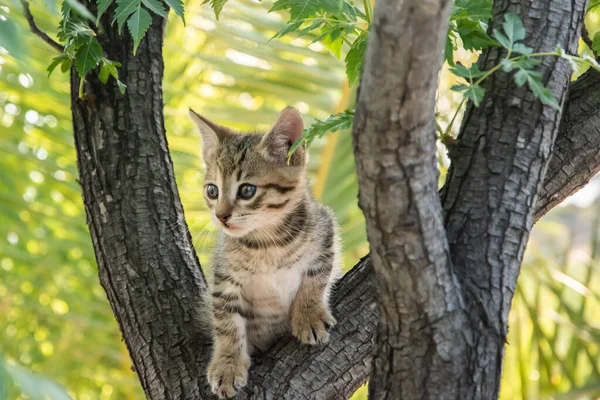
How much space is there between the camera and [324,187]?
3.49 m

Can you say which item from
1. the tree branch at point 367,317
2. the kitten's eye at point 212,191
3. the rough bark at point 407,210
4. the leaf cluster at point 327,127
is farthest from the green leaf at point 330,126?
the kitten's eye at point 212,191

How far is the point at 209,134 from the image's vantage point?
2.52 meters

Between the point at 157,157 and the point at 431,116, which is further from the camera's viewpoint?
the point at 157,157

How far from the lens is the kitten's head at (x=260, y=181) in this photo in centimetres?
224

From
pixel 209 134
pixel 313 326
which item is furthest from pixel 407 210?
pixel 209 134

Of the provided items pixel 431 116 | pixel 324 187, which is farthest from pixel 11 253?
pixel 431 116

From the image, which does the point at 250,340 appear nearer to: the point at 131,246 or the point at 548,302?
the point at 131,246

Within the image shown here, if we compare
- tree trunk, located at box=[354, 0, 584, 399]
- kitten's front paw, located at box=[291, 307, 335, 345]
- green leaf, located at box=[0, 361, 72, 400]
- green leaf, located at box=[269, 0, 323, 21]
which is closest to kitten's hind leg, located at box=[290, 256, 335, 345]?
kitten's front paw, located at box=[291, 307, 335, 345]

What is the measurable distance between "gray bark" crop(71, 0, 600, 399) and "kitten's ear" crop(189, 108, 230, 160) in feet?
0.70

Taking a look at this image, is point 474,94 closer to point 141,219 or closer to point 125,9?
point 125,9

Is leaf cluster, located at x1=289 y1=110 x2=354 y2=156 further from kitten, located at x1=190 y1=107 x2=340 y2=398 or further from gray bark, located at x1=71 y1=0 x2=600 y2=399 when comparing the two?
kitten, located at x1=190 y1=107 x2=340 y2=398

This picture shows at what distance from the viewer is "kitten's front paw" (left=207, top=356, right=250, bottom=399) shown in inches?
77.5

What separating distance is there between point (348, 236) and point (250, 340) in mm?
1265

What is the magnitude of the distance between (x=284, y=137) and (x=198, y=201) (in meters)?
1.34
